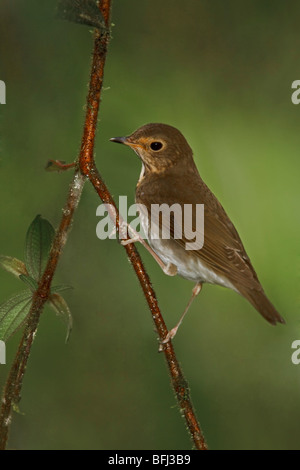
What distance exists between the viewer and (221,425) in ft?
7.01

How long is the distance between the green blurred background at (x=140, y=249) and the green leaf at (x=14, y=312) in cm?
87

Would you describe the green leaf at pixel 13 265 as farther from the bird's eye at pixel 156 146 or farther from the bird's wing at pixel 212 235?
the bird's eye at pixel 156 146

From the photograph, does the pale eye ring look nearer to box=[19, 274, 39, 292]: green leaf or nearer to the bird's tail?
the bird's tail

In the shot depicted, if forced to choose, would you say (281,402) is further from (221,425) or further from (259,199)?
(259,199)

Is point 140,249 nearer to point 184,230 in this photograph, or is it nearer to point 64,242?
point 184,230

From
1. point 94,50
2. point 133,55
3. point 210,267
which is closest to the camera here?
point 94,50

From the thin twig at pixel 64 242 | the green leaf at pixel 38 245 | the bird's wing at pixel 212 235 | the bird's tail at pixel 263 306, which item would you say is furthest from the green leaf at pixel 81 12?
the bird's wing at pixel 212 235

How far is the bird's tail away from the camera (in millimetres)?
1333

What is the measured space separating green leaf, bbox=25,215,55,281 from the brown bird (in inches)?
21.1

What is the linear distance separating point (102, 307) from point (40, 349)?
24 cm

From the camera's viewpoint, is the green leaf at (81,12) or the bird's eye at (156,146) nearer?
the green leaf at (81,12)

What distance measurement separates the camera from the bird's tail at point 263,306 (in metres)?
1.33

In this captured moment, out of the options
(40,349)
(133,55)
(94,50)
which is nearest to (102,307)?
(40,349)

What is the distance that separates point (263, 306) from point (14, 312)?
54cm
